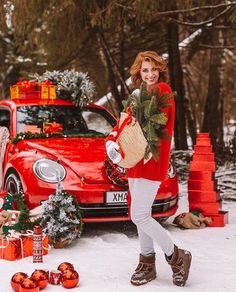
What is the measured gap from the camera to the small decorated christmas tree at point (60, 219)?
17.9 feet

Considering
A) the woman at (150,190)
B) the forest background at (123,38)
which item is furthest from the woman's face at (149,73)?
the forest background at (123,38)

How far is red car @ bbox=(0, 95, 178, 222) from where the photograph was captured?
5.84 meters

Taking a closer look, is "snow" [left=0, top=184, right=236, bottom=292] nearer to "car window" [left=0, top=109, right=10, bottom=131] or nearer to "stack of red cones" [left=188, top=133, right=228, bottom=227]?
"stack of red cones" [left=188, top=133, right=228, bottom=227]

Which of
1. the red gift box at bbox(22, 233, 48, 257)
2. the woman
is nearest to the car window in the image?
the red gift box at bbox(22, 233, 48, 257)

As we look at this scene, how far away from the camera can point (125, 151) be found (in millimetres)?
4328

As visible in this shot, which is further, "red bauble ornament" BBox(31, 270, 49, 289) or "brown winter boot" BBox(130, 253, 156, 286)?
"brown winter boot" BBox(130, 253, 156, 286)

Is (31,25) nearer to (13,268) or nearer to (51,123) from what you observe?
(51,123)

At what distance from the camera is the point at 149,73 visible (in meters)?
4.46

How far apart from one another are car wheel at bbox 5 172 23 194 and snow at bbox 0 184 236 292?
0.88 metres

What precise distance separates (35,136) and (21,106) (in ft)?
2.14

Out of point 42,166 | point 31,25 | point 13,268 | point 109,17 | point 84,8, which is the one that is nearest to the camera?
point 13,268

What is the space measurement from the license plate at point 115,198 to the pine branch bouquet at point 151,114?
1637 mm

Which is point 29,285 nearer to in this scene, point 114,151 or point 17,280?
point 17,280

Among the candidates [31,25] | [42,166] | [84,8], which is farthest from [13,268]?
[31,25]
